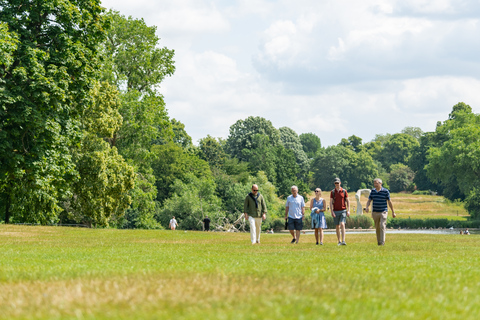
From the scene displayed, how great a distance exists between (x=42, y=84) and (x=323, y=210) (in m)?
15.1

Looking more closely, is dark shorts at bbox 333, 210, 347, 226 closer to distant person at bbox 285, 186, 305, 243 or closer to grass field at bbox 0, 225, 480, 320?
distant person at bbox 285, 186, 305, 243

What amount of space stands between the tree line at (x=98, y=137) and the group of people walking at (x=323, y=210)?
1230 cm

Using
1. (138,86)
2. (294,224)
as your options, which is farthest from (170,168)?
(294,224)

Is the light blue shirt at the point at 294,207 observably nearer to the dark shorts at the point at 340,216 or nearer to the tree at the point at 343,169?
the dark shorts at the point at 340,216

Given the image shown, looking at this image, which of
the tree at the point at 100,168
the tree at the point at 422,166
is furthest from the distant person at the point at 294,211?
the tree at the point at 422,166

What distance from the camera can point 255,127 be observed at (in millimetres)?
133875

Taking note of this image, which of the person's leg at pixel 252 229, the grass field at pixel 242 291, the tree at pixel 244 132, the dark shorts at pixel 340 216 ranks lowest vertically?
the grass field at pixel 242 291

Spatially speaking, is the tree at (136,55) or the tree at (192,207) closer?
the tree at (136,55)

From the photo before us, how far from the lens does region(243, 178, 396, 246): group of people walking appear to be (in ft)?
68.9

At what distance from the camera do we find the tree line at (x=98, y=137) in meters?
29.6

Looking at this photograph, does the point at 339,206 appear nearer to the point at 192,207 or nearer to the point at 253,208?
the point at 253,208

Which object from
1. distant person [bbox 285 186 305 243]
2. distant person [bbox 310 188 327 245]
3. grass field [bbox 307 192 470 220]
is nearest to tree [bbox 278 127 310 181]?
grass field [bbox 307 192 470 220]

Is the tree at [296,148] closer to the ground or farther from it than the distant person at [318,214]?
farther from it

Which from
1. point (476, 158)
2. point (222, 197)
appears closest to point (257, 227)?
point (222, 197)
